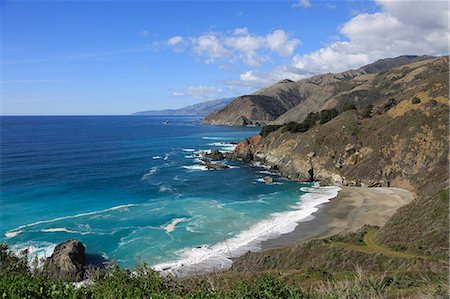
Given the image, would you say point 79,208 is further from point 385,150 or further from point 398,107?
point 398,107

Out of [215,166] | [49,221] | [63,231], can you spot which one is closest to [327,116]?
[215,166]

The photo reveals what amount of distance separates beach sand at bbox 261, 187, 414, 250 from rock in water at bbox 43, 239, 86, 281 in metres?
17.0

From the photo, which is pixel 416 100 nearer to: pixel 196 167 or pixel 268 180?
pixel 268 180

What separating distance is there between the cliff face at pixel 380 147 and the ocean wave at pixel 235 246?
50.7 feet

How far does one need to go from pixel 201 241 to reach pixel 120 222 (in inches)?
461

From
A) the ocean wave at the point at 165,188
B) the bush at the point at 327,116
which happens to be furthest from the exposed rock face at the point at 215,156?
the ocean wave at the point at 165,188

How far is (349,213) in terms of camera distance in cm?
4784

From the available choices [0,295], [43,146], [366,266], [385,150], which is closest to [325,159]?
[385,150]

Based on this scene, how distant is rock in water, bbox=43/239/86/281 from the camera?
31.0m

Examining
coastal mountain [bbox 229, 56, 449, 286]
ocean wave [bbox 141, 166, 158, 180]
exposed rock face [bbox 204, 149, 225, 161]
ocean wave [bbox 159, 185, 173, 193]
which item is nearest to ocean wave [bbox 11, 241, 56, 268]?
coastal mountain [bbox 229, 56, 449, 286]

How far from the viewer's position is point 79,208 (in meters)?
50.7

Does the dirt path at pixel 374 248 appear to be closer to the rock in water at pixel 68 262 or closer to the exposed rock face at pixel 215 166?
the rock in water at pixel 68 262

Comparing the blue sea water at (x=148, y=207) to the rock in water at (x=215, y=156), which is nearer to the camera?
the blue sea water at (x=148, y=207)

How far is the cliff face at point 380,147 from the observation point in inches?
2347
